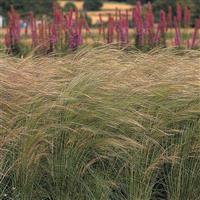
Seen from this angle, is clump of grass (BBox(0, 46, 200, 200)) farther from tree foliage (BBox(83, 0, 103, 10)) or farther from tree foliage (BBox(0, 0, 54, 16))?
tree foliage (BBox(83, 0, 103, 10))

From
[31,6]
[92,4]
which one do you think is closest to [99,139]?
[31,6]

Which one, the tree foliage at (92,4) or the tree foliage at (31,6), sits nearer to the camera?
the tree foliage at (31,6)

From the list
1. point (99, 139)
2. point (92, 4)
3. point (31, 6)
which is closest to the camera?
point (99, 139)

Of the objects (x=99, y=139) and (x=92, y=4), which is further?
(x=92, y=4)

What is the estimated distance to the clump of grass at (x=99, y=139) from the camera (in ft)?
10.5

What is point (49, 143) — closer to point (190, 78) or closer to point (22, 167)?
point (22, 167)

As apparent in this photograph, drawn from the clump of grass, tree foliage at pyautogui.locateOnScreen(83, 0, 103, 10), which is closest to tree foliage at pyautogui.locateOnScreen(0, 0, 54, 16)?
tree foliage at pyautogui.locateOnScreen(83, 0, 103, 10)

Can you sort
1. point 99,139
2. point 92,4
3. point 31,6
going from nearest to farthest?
point 99,139 < point 31,6 < point 92,4

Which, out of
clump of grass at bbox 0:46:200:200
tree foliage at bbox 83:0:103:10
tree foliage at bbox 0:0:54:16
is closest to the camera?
clump of grass at bbox 0:46:200:200

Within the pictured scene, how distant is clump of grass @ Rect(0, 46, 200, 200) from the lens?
126 inches

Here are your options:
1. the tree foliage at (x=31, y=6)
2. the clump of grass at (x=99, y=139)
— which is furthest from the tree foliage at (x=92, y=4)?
the clump of grass at (x=99, y=139)

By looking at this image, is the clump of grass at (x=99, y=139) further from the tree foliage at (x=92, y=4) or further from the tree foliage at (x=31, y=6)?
the tree foliage at (x=92, y=4)

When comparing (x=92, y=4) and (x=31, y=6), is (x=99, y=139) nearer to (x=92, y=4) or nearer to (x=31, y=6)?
(x=31, y=6)

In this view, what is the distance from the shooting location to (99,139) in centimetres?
323
